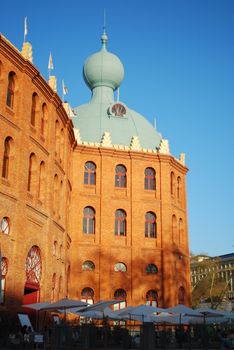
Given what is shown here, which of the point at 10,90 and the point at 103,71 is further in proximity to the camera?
the point at 103,71

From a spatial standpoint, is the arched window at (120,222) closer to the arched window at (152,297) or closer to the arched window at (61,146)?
the arched window at (152,297)

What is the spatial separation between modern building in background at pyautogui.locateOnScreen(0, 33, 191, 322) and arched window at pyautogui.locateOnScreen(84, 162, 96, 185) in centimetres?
12

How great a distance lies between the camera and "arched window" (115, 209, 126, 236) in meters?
43.7

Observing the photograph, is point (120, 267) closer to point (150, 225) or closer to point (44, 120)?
point (150, 225)

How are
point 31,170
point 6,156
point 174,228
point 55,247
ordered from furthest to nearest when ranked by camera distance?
point 174,228, point 55,247, point 31,170, point 6,156

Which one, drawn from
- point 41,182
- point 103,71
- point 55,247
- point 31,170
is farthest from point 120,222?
point 103,71

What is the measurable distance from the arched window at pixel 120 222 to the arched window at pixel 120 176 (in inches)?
92.7

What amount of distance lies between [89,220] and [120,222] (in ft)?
8.65

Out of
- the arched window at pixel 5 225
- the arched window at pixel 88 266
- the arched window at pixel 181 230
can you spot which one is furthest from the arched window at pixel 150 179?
the arched window at pixel 5 225

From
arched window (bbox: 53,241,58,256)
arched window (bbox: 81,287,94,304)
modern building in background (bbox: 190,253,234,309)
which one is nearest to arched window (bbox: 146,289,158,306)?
arched window (bbox: 81,287,94,304)

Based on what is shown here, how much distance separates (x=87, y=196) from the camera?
43312 mm

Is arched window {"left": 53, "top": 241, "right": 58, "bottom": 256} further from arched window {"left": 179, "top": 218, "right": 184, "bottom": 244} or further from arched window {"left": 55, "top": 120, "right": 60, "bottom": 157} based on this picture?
arched window {"left": 179, "top": 218, "right": 184, "bottom": 244}

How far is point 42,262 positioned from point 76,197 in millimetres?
12289

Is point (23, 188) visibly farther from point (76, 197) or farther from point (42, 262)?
point (76, 197)
